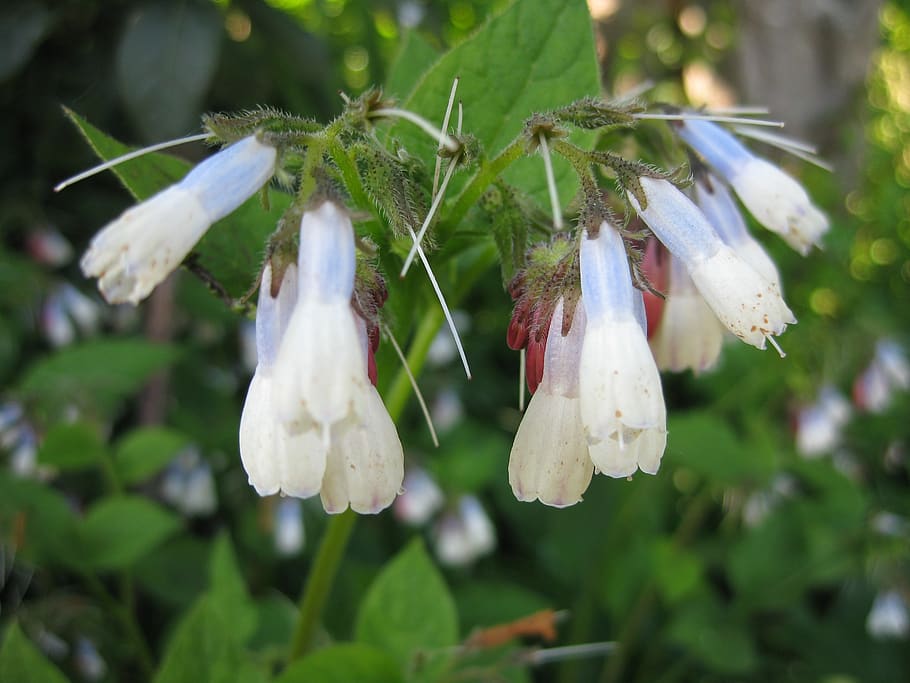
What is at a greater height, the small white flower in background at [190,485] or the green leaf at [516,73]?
the green leaf at [516,73]

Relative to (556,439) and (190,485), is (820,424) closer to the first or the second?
(190,485)

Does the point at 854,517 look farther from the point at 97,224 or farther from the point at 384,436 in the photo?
the point at 97,224

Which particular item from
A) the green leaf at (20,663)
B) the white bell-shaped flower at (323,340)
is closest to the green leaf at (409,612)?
the green leaf at (20,663)

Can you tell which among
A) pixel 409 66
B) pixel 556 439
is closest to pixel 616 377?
pixel 556 439

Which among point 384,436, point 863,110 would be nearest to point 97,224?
point 384,436

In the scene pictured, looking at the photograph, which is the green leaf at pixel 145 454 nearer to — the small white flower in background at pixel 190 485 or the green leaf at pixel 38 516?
the green leaf at pixel 38 516

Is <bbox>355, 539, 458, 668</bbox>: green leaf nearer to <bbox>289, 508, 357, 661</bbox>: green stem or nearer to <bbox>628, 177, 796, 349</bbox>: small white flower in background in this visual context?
<bbox>289, 508, 357, 661</bbox>: green stem
